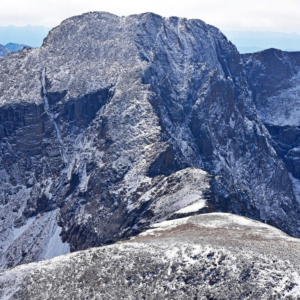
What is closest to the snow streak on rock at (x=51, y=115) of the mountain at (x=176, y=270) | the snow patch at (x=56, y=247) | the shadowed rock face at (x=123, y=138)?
the shadowed rock face at (x=123, y=138)

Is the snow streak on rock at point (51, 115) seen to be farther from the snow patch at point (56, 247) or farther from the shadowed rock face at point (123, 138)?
the snow patch at point (56, 247)

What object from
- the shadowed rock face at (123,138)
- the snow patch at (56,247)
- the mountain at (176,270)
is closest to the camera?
the mountain at (176,270)

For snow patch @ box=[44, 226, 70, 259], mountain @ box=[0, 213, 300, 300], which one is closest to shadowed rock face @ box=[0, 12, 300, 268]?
snow patch @ box=[44, 226, 70, 259]

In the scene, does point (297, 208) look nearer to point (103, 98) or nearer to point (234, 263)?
point (103, 98)

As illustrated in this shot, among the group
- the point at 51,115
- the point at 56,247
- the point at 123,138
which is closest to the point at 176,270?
the point at 56,247

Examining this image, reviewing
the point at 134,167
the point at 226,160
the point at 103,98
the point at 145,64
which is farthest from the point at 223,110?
the point at 134,167

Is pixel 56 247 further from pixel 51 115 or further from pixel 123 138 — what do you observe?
pixel 51 115
